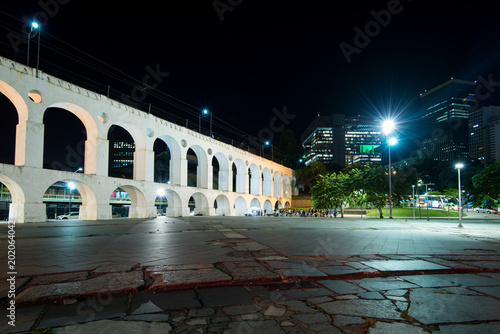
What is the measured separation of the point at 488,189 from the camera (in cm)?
2542

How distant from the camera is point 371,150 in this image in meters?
160

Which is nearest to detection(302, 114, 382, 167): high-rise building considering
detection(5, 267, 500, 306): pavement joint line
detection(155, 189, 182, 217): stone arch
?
detection(155, 189, 182, 217): stone arch

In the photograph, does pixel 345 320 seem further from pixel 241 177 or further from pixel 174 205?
pixel 241 177

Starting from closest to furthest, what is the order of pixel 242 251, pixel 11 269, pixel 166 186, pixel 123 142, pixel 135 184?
1. pixel 11 269
2. pixel 242 251
3. pixel 135 184
4. pixel 166 186
5. pixel 123 142

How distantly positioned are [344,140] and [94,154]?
141 meters

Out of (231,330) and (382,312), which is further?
(382,312)

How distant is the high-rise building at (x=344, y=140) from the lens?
152 meters

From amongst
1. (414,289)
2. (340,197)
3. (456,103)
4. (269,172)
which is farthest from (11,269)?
(456,103)

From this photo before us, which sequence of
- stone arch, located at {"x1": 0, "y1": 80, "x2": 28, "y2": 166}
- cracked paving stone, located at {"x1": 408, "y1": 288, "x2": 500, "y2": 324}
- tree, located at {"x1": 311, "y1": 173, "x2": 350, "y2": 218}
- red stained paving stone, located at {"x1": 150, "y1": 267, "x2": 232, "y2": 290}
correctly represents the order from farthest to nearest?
tree, located at {"x1": 311, "y1": 173, "x2": 350, "y2": 218}, stone arch, located at {"x1": 0, "y1": 80, "x2": 28, "y2": 166}, red stained paving stone, located at {"x1": 150, "y1": 267, "x2": 232, "y2": 290}, cracked paving stone, located at {"x1": 408, "y1": 288, "x2": 500, "y2": 324}

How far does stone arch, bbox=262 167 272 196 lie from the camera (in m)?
57.0

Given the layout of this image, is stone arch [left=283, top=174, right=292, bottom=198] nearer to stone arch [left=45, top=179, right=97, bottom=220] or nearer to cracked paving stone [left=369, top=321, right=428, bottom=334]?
stone arch [left=45, top=179, right=97, bottom=220]

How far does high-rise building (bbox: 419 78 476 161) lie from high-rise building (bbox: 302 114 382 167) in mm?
23838

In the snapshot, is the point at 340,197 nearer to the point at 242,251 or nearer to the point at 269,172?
the point at 269,172

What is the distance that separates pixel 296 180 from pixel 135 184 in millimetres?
50556
